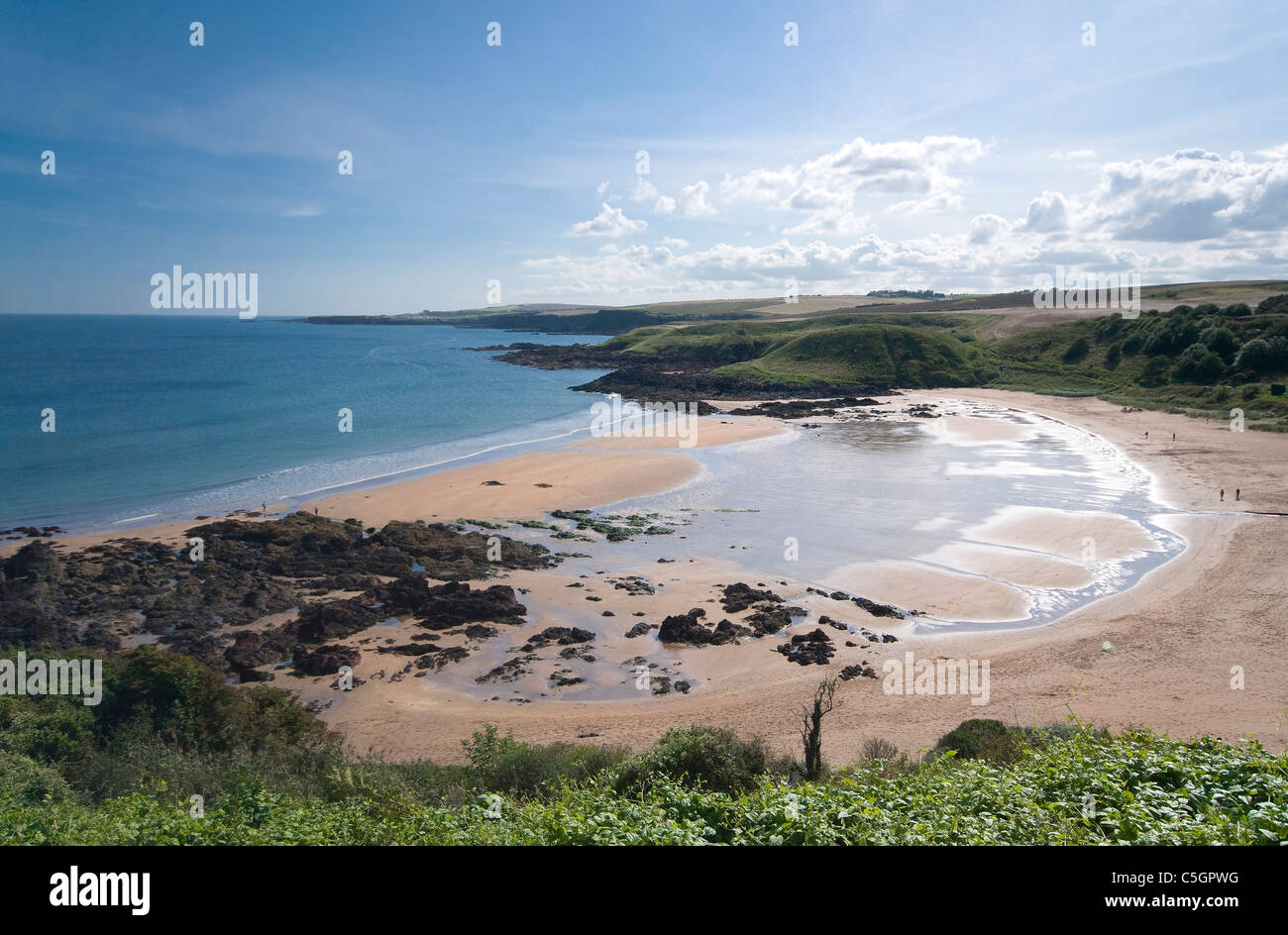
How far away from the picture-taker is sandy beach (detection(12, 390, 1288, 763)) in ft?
52.6

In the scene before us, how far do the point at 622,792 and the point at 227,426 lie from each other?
5527 cm

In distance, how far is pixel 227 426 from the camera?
2153 inches

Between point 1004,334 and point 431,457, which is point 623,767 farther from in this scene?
point 1004,334

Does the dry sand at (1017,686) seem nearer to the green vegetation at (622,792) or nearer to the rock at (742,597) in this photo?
the rock at (742,597)

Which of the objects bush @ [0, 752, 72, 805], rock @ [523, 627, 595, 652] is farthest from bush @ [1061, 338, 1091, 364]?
bush @ [0, 752, 72, 805]

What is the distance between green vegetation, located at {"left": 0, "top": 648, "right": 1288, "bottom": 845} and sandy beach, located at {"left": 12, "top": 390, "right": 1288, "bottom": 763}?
2813 mm

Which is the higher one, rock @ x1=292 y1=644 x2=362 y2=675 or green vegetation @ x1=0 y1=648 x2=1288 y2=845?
green vegetation @ x1=0 y1=648 x2=1288 y2=845

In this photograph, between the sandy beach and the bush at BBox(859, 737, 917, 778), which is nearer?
the bush at BBox(859, 737, 917, 778)

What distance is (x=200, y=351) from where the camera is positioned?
13262 cm

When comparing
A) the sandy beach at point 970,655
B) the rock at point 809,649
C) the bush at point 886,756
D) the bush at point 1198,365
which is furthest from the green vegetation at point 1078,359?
the bush at point 886,756

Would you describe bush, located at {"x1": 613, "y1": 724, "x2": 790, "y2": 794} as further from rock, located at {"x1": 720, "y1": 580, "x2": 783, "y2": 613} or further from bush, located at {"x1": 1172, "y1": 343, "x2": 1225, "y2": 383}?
bush, located at {"x1": 1172, "y1": 343, "x2": 1225, "y2": 383}

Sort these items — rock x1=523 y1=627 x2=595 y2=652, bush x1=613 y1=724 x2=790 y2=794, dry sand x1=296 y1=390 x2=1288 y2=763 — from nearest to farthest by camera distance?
bush x1=613 y1=724 x2=790 y2=794 < dry sand x1=296 y1=390 x2=1288 y2=763 < rock x1=523 y1=627 x2=595 y2=652
